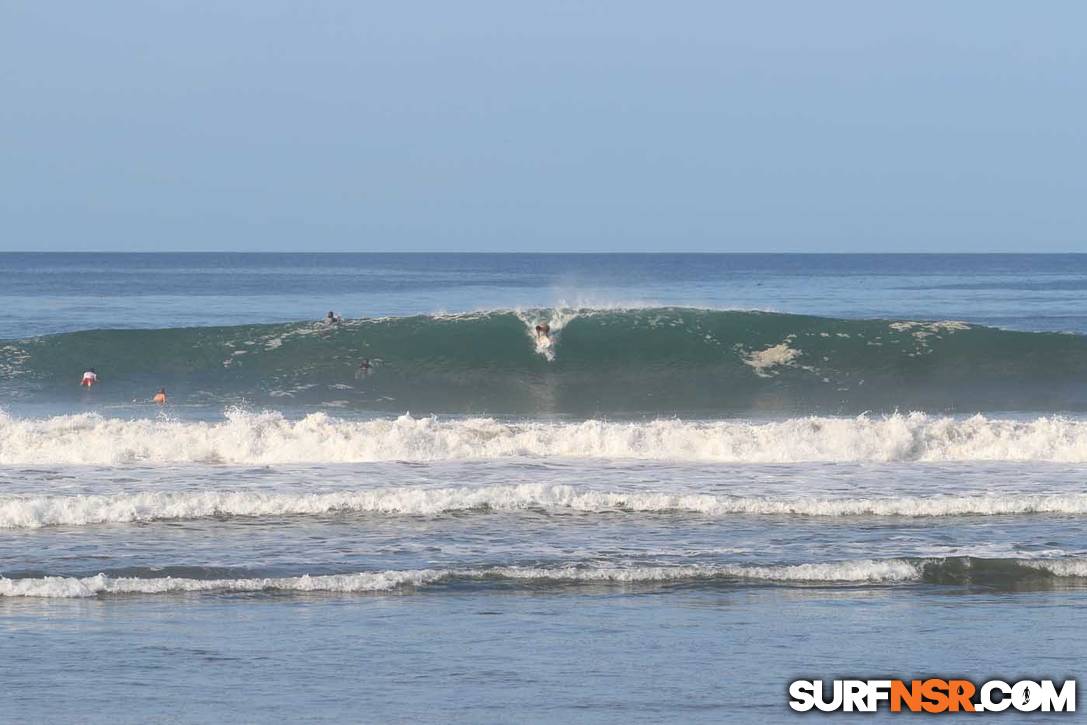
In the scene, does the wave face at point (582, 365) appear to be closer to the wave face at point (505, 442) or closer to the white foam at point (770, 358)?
the white foam at point (770, 358)

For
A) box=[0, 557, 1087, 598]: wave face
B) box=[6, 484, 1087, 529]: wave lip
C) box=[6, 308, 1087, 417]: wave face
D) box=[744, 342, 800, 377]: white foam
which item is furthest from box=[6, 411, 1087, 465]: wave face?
box=[744, 342, 800, 377]: white foam

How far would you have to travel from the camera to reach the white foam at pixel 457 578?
989 centimetres

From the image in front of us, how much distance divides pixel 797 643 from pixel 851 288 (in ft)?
235

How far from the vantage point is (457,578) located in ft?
33.7

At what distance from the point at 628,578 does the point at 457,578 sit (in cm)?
133

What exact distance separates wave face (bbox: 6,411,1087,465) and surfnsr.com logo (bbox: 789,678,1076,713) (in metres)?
8.41

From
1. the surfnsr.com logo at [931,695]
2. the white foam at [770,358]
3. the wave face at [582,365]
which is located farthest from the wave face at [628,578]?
the white foam at [770,358]

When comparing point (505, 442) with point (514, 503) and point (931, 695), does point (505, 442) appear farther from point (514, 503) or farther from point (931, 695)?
point (931, 695)

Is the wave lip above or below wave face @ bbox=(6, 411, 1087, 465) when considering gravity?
below

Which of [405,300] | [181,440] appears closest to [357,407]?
[181,440]

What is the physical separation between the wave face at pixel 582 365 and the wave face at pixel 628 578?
1267 cm

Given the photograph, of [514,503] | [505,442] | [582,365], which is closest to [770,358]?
[582,365]

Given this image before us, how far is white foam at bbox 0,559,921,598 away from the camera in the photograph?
9.89m

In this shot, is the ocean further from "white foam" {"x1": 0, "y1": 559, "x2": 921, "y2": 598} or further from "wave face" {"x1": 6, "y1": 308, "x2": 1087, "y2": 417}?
"wave face" {"x1": 6, "y1": 308, "x2": 1087, "y2": 417}
